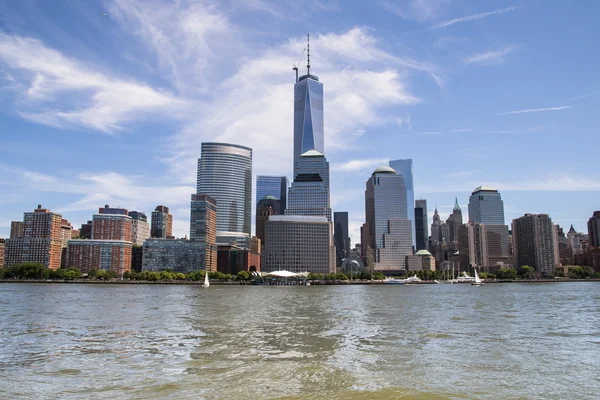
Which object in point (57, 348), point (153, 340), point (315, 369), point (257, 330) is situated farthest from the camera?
point (257, 330)

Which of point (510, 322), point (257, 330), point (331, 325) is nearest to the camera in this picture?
point (257, 330)

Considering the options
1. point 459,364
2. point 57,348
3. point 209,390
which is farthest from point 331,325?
point 209,390

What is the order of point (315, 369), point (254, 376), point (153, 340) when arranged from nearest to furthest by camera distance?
point (254, 376)
point (315, 369)
point (153, 340)

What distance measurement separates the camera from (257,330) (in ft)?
150

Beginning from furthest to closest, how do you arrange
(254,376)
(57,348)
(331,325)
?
(331,325) → (57,348) → (254,376)

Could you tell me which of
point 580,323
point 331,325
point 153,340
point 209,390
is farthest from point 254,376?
point 580,323

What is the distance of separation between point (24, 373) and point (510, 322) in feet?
149

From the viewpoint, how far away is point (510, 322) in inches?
2104

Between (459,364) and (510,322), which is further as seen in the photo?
(510,322)

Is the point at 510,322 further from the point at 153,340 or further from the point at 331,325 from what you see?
the point at 153,340

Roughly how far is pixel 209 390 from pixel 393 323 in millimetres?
33073

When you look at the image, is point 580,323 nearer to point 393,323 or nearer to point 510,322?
point 510,322

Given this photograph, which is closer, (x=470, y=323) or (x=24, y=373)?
(x=24, y=373)

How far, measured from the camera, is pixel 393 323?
52812 millimetres
